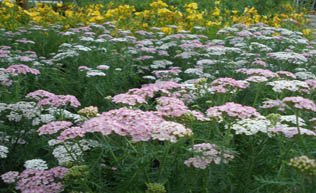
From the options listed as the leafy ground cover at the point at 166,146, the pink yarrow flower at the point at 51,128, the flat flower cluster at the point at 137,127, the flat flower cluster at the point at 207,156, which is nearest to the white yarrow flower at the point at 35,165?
the leafy ground cover at the point at 166,146

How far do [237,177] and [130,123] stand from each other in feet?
2.84

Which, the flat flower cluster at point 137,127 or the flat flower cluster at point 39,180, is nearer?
the flat flower cluster at point 137,127

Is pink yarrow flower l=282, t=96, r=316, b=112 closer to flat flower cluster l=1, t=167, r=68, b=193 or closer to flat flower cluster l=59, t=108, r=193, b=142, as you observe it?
flat flower cluster l=59, t=108, r=193, b=142

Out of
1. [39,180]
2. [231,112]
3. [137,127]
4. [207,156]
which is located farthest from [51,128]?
[231,112]

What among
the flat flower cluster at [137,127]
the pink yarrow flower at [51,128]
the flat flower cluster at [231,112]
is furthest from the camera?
the pink yarrow flower at [51,128]

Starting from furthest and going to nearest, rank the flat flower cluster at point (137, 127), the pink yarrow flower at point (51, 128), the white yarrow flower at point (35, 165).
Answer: the white yarrow flower at point (35, 165)
the pink yarrow flower at point (51, 128)
the flat flower cluster at point (137, 127)

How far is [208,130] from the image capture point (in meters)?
2.53

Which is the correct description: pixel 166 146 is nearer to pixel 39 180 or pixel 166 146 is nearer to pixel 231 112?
pixel 231 112

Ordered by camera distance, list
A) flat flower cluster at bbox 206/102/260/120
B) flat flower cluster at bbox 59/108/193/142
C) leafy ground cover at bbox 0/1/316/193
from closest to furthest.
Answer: flat flower cluster at bbox 59/108/193/142, leafy ground cover at bbox 0/1/316/193, flat flower cluster at bbox 206/102/260/120

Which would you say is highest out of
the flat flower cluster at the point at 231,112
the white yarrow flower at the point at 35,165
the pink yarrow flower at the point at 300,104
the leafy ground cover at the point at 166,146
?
the pink yarrow flower at the point at 300,104

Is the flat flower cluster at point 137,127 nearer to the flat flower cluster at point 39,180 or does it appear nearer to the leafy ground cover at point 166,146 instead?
the leafy ground cover at point 166,146

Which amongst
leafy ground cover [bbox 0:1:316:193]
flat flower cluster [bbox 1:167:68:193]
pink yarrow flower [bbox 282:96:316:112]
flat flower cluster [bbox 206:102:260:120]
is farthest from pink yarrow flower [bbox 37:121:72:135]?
pink yarrow flower [bbox 282:96:316:112]

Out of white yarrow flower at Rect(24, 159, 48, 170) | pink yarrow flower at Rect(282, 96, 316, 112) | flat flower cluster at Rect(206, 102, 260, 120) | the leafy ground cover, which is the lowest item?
white yarrow flower at Rect(24, 159, 48, 170)

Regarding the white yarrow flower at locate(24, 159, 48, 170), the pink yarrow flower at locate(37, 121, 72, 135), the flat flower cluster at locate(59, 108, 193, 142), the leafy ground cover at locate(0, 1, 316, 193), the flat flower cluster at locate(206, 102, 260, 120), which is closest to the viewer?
the flat flower cluster at locate(59, 108, 193, 142)
